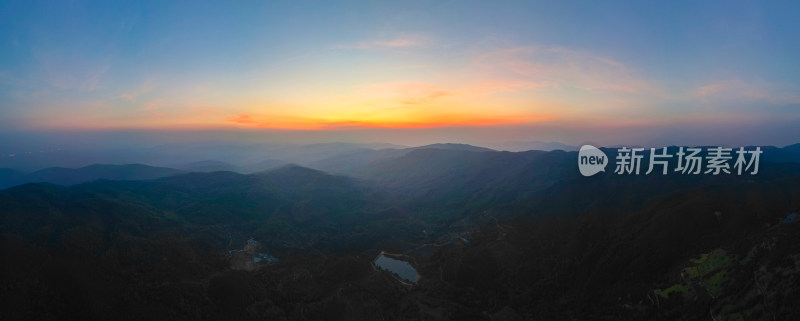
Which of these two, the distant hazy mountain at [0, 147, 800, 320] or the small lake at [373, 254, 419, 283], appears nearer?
the distant hazy mountain at [0, 147, 800, 320]

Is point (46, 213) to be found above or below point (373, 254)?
above

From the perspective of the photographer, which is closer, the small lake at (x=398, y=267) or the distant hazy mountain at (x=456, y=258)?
the distant hazy mountain at (x=456, y=258)

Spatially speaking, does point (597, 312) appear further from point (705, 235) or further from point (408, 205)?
point (408, 205)

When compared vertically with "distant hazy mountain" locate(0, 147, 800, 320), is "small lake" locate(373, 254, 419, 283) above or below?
below

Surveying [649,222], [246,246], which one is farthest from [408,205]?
[649,222]

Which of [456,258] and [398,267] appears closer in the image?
[456,258]

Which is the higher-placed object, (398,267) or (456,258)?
(456,258)

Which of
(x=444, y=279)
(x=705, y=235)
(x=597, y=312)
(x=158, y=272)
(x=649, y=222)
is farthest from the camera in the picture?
(x=444, y=279)

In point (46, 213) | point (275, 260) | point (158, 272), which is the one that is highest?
point (46, 213)
